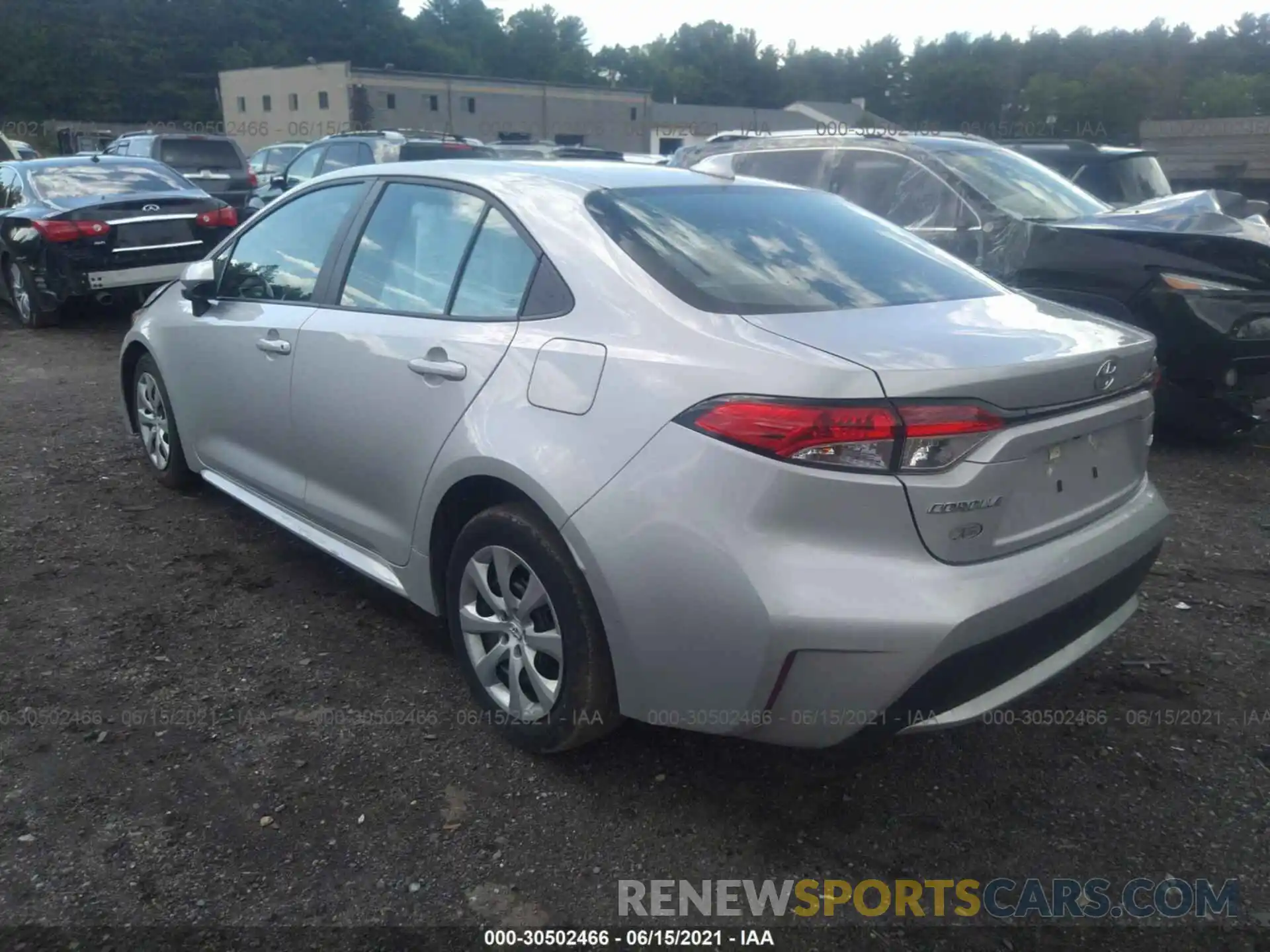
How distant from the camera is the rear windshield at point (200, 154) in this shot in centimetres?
1639

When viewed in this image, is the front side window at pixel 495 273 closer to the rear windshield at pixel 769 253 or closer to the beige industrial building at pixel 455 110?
the rear windshield at pixel 769 253

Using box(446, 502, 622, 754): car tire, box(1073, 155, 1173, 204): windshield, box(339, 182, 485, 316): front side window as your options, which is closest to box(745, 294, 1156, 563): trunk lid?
box(446, 502, 622, 754): car tire

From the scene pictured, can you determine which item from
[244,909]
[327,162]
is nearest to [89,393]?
[244,909]

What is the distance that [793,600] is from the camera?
2256 mm

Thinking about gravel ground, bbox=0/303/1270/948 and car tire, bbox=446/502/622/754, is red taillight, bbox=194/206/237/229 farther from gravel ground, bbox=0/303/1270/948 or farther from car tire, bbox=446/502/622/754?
car tire, bbox=446/502/622/754

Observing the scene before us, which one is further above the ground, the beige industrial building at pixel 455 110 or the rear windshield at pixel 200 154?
the beige industrial building at pixel 455 110

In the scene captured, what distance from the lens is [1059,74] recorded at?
219ft

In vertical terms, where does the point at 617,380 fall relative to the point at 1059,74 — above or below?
below

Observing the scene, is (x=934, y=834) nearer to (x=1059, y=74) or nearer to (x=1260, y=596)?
(x=1260, y=596)

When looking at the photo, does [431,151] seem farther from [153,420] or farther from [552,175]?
[552,175]

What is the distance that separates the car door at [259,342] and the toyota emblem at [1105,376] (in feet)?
8.32

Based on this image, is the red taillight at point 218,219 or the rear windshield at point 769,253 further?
the red taillight at point 218,219

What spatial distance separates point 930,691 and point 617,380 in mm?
1039

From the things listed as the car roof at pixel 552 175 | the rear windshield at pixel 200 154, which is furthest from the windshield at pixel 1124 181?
the rear windshield at pixel 200 154
